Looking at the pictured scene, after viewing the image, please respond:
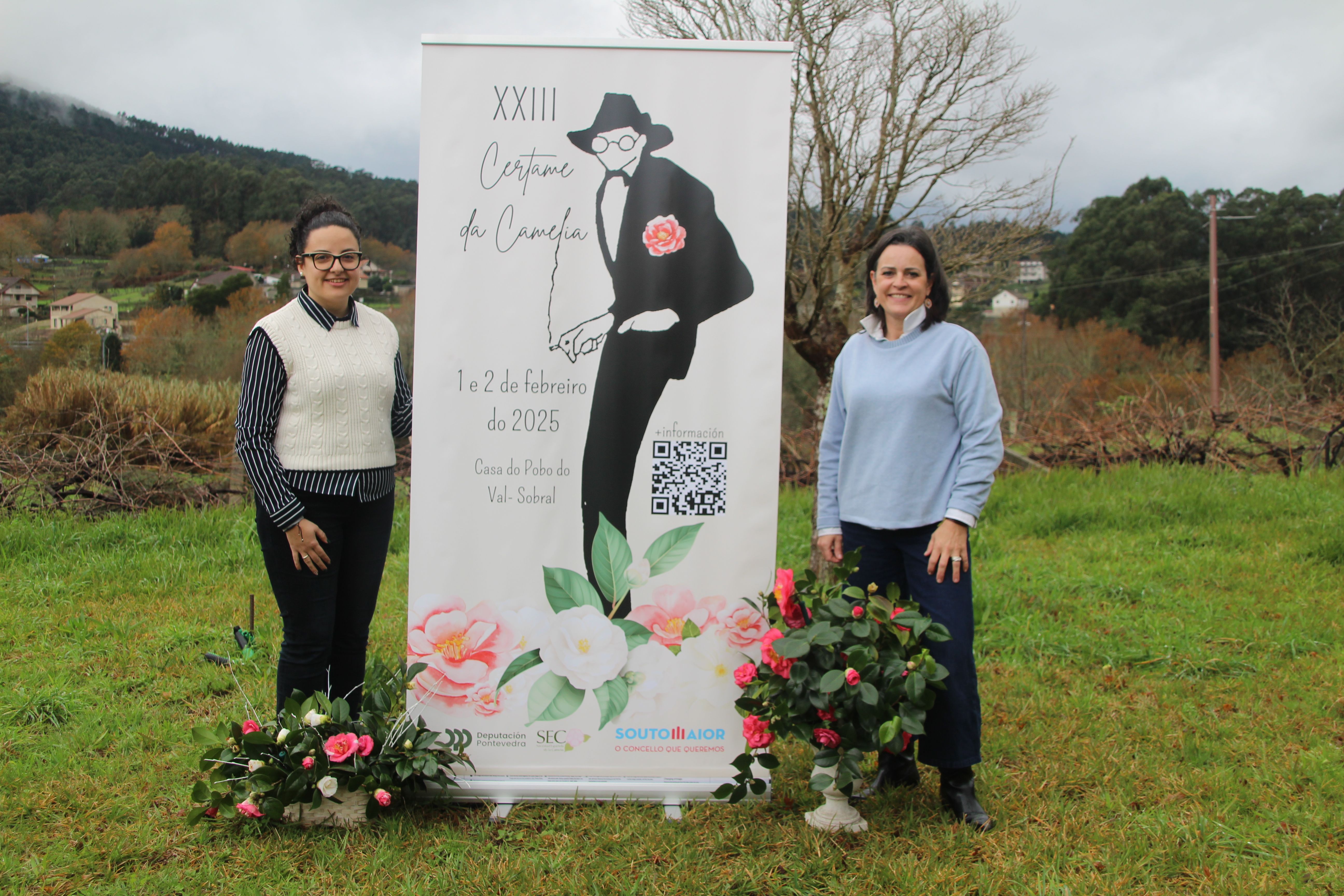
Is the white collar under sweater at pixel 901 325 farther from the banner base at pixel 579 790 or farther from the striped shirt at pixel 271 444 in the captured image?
the striped shirt at pixel 271 444

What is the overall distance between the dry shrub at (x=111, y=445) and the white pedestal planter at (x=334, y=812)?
4600mm

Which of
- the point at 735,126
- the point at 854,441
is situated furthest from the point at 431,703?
the point at 735,126

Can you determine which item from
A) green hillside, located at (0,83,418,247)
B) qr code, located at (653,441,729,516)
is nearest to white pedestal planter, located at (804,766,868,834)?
qr code, located at (653,441,729,516)

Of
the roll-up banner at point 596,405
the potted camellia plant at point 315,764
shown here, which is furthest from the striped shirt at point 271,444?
the potted camellia plant at point 315,764

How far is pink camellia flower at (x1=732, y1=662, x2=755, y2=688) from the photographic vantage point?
98.0 inches

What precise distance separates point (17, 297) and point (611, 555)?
1052 cm

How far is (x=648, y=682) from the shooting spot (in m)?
2.63

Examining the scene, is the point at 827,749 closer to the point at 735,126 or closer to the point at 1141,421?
the point at 735,126

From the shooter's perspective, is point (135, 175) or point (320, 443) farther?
point (135, 175)

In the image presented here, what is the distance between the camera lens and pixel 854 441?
2.50m

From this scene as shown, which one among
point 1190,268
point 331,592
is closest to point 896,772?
point 331,592

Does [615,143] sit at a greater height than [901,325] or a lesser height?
greater

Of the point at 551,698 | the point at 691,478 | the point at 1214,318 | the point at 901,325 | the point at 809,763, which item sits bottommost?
the point at 809,763

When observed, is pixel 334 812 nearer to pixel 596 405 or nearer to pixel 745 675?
pixel 745 675
